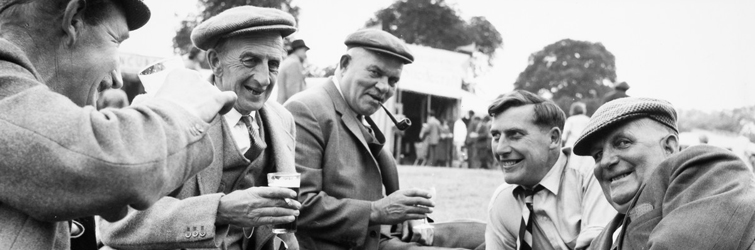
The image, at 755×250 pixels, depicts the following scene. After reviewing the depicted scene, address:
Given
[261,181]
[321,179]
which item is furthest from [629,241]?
[321,179]

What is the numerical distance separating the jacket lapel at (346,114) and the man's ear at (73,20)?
10.6 ft

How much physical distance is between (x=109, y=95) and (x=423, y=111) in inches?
661

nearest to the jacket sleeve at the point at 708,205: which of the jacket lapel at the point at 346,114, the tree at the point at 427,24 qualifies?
the jacket lapel at the point at 346,114

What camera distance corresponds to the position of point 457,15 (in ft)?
181

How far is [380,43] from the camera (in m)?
5.29

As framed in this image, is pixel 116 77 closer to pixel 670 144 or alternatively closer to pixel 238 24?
pixel 238 24

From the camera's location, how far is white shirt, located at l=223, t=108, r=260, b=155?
386cm

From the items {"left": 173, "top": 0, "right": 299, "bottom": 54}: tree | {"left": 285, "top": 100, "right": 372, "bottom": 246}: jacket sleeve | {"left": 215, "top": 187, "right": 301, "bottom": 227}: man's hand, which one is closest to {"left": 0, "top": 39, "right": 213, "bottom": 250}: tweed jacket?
{"left": 215, "top": 187, "right": 301, "bottom": 227}: man's hand

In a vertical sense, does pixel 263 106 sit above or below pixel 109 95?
above

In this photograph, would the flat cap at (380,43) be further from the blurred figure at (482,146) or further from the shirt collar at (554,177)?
the blurred figure at (482,146)

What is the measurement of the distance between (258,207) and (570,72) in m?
64.4

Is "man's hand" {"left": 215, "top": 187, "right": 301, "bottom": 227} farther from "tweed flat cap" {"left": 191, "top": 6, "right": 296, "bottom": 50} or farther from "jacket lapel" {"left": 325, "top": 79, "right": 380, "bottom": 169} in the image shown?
"jacket lapel" {"left": 325, "top": 79, "right": 380, "bottom": 169}

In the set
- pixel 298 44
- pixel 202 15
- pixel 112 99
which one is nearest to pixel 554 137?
pixel 298 44

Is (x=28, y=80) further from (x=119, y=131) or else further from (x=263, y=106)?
(x=263, y=106)
